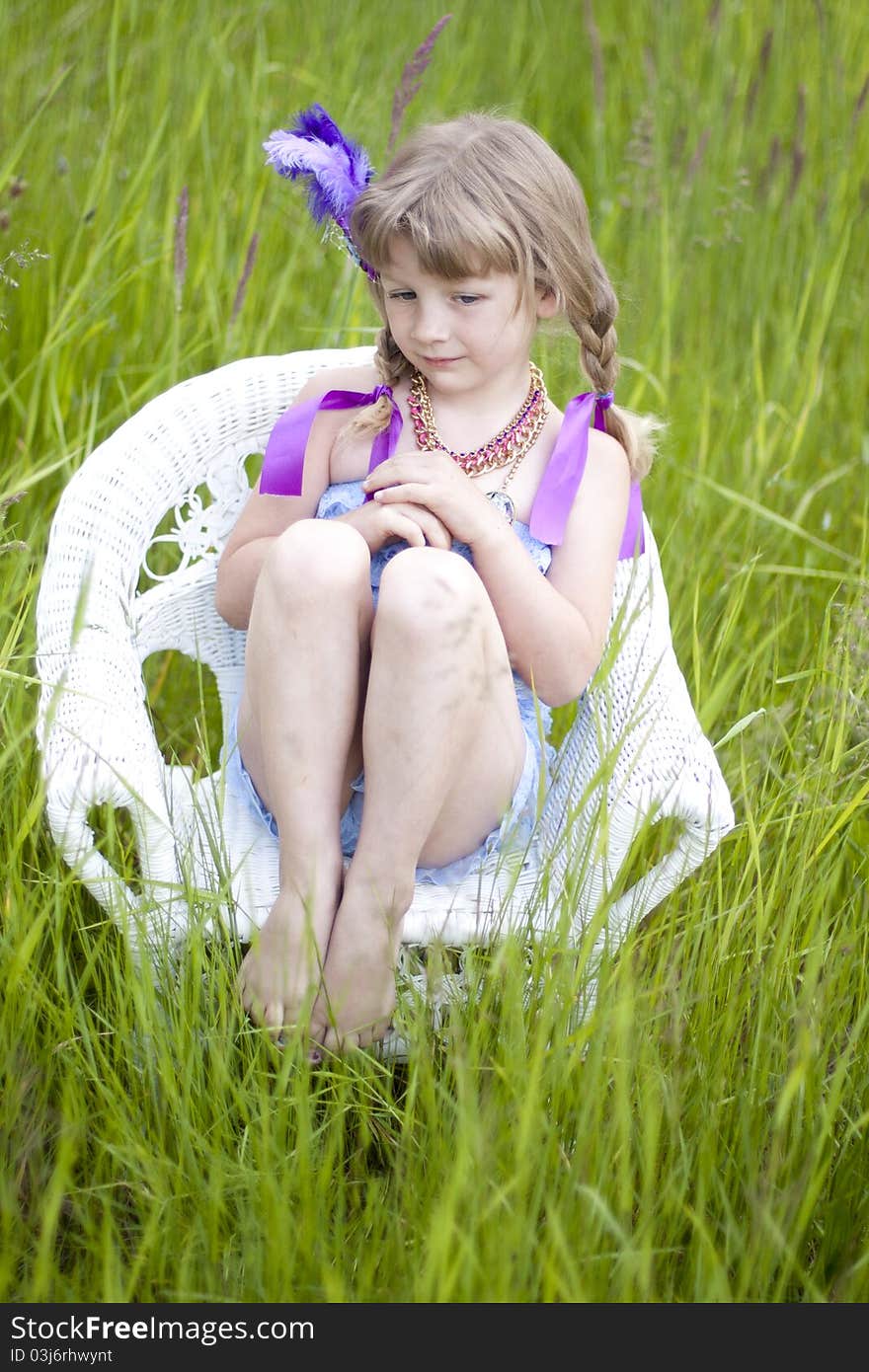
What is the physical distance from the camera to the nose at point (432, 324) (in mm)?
1670

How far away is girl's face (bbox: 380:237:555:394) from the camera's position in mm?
1675

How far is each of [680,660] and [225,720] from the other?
0.76 metres

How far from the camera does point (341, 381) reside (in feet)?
6.32

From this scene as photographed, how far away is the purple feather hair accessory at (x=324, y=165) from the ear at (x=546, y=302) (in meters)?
0.22

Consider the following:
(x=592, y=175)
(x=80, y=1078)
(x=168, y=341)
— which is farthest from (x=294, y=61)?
(x=80, y=1078)

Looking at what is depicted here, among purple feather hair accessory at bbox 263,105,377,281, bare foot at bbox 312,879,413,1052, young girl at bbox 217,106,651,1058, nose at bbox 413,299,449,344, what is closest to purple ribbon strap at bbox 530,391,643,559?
young girl at bbox 217,106,651,1058

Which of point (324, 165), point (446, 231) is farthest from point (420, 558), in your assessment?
point (324, 165)

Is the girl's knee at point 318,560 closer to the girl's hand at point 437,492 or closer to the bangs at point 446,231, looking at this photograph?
the girl's hand at point 437,492

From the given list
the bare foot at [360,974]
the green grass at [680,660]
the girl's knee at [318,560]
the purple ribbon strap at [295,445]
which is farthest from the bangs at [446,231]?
the bare foot at [360,974]

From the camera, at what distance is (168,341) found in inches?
95.8

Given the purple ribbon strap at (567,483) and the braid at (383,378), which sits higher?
the braid at (383,378)

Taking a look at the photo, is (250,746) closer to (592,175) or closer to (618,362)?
(618,362)

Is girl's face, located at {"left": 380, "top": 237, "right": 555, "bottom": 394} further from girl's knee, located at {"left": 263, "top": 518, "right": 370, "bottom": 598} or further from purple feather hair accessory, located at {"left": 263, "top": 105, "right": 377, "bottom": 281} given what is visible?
girl's knee, located at {"left": 263, "top": 518, "right": 370, "bottom": 598}

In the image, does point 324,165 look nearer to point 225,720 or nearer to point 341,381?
point 341,381
